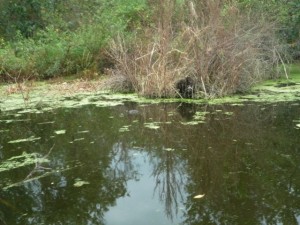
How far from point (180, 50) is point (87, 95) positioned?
2.34m

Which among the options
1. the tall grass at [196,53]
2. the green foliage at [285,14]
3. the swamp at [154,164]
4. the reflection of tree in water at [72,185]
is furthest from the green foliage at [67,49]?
the reflection of tree in water at [72,185]

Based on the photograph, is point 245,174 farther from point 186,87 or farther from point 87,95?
point 87,95

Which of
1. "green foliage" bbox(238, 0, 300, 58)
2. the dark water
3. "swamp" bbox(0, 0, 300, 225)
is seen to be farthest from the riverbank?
"green foliage" bbox(238, 0, 300, 58)

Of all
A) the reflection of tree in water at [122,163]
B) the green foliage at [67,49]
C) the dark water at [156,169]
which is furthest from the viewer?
the green foliage at [67,49]

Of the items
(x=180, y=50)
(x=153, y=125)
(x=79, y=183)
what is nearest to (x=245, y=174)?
(x=79, y=183)

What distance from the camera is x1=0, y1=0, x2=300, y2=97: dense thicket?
333 inches

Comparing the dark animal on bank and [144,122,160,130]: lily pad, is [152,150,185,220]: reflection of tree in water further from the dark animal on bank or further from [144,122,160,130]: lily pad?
the dark animal on bank

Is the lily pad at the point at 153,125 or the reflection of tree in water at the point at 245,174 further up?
the lily pad at the point at 153,125

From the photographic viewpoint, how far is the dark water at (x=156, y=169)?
3.88m

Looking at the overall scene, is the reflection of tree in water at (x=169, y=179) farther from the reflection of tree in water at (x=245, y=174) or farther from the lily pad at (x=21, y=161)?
the lily pad at (x=21, y=161)

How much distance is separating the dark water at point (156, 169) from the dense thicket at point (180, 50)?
4.21 feet

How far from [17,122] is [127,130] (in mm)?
2076

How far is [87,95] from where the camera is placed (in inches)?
382

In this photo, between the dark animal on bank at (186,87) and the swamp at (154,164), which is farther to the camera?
the dark animal on bank at (186,87)
